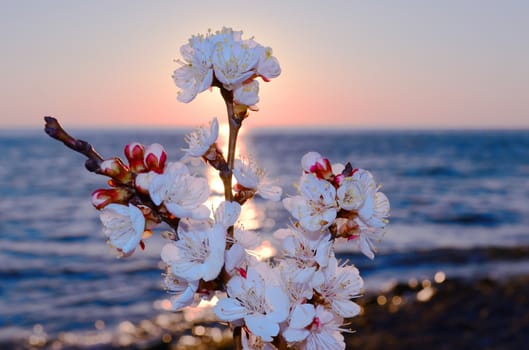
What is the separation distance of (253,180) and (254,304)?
0.22m

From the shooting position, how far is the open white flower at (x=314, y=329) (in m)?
0.93


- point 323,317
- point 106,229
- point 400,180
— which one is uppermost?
point 106,229

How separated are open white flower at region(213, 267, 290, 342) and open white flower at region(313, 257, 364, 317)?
82mm

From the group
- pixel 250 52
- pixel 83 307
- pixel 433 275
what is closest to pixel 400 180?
pixel 433 275

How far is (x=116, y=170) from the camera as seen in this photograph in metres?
0.95

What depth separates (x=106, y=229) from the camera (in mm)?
957

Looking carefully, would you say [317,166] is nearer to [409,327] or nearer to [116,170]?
[116,170]

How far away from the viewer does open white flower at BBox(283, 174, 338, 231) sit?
3.14 feet

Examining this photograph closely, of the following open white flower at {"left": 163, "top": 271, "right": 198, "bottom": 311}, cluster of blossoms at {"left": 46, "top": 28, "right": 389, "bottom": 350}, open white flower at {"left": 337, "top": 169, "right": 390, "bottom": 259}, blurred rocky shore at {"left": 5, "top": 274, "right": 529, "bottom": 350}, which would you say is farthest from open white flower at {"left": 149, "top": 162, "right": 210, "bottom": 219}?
blurred rocky shore at {"left": 5, "top": 274, "right": 529, "bottom": 350}

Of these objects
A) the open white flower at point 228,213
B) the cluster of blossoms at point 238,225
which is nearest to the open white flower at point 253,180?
the cluster of blossoms at point 238,225

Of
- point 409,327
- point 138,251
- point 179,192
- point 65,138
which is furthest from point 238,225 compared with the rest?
point 138,251

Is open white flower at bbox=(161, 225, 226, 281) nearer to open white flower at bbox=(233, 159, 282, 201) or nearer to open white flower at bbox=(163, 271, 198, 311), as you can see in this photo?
open white flower at bbox=(163, 271, 198, 311)

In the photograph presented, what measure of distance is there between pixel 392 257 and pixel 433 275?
1498 millimetres

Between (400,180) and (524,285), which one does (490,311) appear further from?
(400,180)
